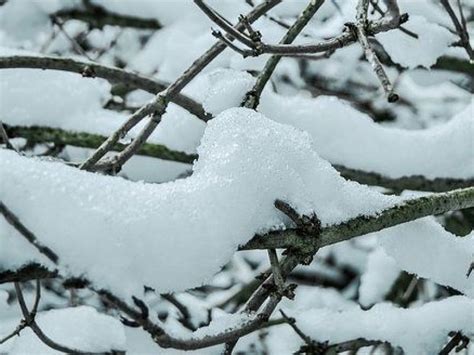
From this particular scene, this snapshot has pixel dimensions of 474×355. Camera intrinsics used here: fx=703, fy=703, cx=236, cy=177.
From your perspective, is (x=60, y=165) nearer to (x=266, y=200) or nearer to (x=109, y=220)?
(x=109, y=220)

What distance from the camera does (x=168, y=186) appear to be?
1.19 metres

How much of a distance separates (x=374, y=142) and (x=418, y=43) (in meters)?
0.34

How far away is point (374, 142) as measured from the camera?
220 cm

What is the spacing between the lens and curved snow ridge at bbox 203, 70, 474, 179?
2.16m

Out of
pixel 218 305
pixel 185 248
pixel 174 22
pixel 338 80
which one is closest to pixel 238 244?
pixel 185 248

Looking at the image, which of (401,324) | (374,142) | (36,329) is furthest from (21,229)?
(374,142)

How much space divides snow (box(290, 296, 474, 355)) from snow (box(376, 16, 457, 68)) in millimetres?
834

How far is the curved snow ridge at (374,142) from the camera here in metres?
2.16

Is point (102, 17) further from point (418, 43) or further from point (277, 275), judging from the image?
point (277, 275)

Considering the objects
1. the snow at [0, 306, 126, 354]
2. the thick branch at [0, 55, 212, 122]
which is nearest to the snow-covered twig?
Answer: the thick branch at [0, 55, 212, 122]

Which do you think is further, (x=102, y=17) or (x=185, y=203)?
(x=102, y=17)

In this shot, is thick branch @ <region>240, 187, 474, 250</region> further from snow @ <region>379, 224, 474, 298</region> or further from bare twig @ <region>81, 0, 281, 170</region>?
bare twig @ <region>81, 0, 281, 170</region>

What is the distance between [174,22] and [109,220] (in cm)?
194

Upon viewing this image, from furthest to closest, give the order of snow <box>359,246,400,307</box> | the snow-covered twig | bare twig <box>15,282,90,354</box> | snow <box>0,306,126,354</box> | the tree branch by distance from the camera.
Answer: snow <box>359,246,400,307</box>, the snow-covered twig, the tree branch, snow <box>0,306,126,354</box>, bare twig <box>15,282,90,354</box>
